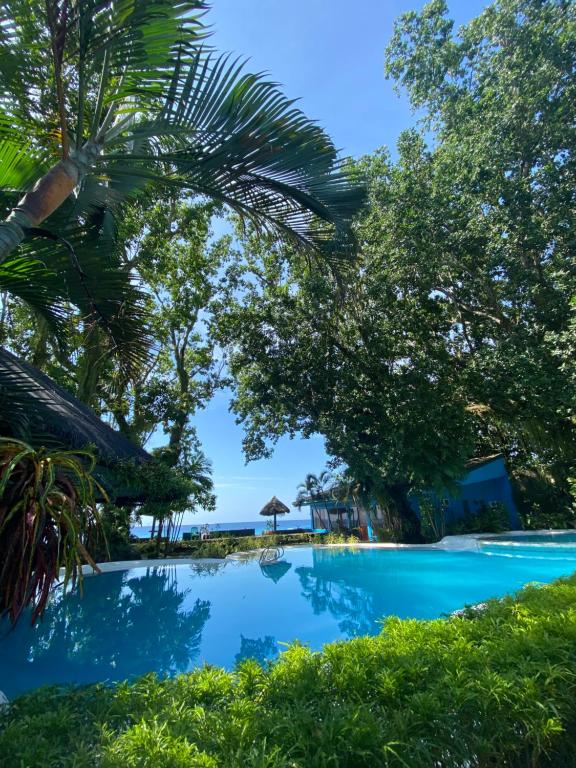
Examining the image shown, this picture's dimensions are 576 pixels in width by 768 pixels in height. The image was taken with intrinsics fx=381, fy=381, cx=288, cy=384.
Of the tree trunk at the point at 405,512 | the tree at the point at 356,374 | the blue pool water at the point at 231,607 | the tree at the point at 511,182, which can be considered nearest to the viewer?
the blue pool water at the point at 231,607

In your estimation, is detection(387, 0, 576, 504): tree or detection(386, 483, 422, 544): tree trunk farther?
detection(386, 483, 422, 544): tree trunk

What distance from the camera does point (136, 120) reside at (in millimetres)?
2904

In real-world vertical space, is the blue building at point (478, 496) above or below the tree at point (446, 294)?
below

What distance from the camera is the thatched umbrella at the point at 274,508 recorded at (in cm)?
2150

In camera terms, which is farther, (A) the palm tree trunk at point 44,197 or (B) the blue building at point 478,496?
(B) the blue building at point 478,496

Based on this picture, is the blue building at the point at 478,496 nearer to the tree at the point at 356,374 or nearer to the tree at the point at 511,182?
the tree at the point at 356,374

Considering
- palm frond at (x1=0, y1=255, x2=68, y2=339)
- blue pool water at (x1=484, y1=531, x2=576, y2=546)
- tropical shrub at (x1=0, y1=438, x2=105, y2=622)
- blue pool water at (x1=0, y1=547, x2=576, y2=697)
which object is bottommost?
blue pool water at (x1=0, y1=547, x2=576, y2=697)

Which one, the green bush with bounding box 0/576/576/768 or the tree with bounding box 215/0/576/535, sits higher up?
the tree with bounding box 215/0/576/535

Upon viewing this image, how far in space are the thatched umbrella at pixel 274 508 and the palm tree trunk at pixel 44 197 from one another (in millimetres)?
20919

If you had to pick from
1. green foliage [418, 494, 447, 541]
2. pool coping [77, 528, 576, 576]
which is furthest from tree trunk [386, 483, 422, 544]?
pool coping [77, 528, 576, 576]

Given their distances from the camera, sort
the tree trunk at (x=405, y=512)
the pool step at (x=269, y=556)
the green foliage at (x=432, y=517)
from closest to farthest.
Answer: the pool step at (x=269, y=556), the green foliage at (x=432, y=517), the tree trunk at (x=405, y=512)

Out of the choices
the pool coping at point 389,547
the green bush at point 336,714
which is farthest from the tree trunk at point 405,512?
the green bush at point 336,714

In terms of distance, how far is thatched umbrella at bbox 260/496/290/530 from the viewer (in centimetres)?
2150

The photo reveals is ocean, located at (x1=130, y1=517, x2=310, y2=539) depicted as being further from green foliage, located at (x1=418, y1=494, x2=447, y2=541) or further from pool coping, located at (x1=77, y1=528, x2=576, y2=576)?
green foliage, located at (x1=418, y1=494, x2=447, y2=541)
